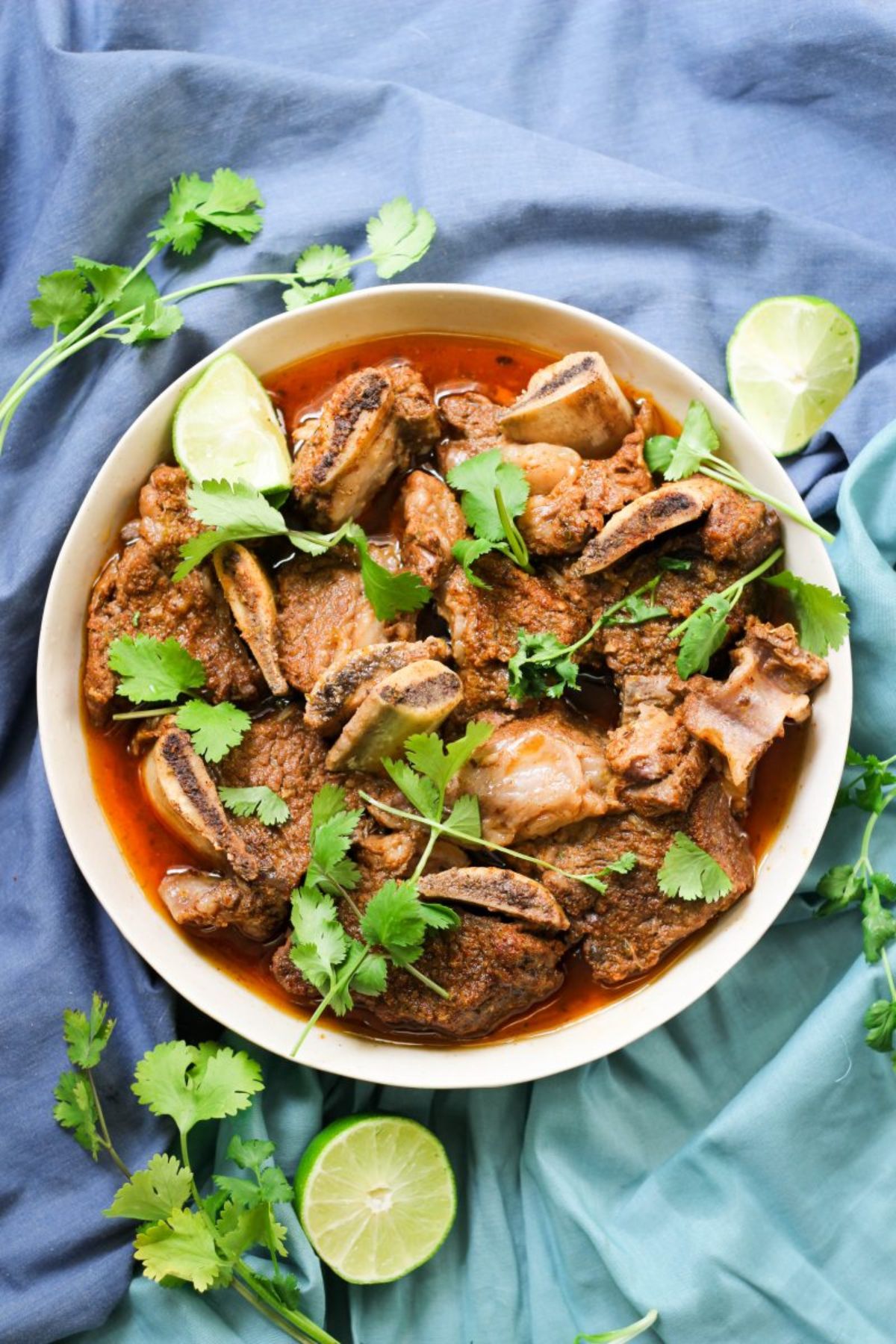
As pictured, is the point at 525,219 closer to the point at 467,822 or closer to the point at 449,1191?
the point at 467,822

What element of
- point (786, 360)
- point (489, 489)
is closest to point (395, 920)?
point (489, 489)

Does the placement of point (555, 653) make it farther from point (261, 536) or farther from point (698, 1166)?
point (698, 1166)

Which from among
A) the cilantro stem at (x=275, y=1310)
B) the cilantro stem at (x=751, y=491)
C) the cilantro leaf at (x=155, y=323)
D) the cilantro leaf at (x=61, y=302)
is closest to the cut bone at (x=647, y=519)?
the cilantro stem at (x=751, y=491)

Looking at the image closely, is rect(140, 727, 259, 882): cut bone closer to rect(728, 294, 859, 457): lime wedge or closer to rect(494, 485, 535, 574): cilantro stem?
rect(494, 485, 535, 574): cilantro stem

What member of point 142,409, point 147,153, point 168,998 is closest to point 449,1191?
point 168,998

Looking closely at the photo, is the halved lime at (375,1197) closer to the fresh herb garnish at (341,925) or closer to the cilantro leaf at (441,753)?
the fresh herb garnish at (341,925)

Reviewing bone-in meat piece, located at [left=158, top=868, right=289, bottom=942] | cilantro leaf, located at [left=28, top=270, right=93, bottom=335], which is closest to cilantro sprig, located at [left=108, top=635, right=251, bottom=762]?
bone-in meat piece, located at [left=158, top=868, right=289, bottom=942]
